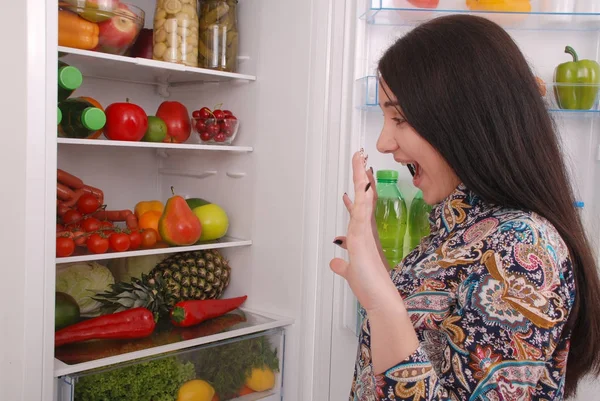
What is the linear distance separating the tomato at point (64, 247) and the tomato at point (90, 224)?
0.13m

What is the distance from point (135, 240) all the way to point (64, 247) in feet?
0.74

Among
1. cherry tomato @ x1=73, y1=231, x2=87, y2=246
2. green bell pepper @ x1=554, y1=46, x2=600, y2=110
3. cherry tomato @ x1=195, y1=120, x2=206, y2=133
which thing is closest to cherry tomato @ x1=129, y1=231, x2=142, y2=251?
cherry tomato @ x1=73, y1=231, x2=87, y2=246

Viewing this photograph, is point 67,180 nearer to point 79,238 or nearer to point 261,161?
point 79,238

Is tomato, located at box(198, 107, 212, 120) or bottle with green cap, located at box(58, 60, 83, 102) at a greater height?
bottle with green cap, located at box(58, 60, 83, 102)

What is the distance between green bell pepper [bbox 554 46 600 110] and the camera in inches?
57.5

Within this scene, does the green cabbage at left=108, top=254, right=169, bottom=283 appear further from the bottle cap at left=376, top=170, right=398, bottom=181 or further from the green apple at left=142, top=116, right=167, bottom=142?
the bottle cap at left=376, top=170, right=398, bottom=181

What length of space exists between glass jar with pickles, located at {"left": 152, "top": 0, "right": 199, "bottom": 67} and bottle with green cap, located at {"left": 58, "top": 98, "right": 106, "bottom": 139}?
282mm

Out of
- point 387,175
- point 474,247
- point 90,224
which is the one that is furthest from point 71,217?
point 474,247

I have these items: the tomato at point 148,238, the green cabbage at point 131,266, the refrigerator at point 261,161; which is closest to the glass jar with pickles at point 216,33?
the refrigerator at point 261,161

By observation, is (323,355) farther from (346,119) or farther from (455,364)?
(455,364)

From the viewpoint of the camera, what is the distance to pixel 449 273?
0.92 metres

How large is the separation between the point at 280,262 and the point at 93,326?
56 cm

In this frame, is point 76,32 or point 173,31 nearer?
point 76,32

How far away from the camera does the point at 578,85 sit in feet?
4.78
